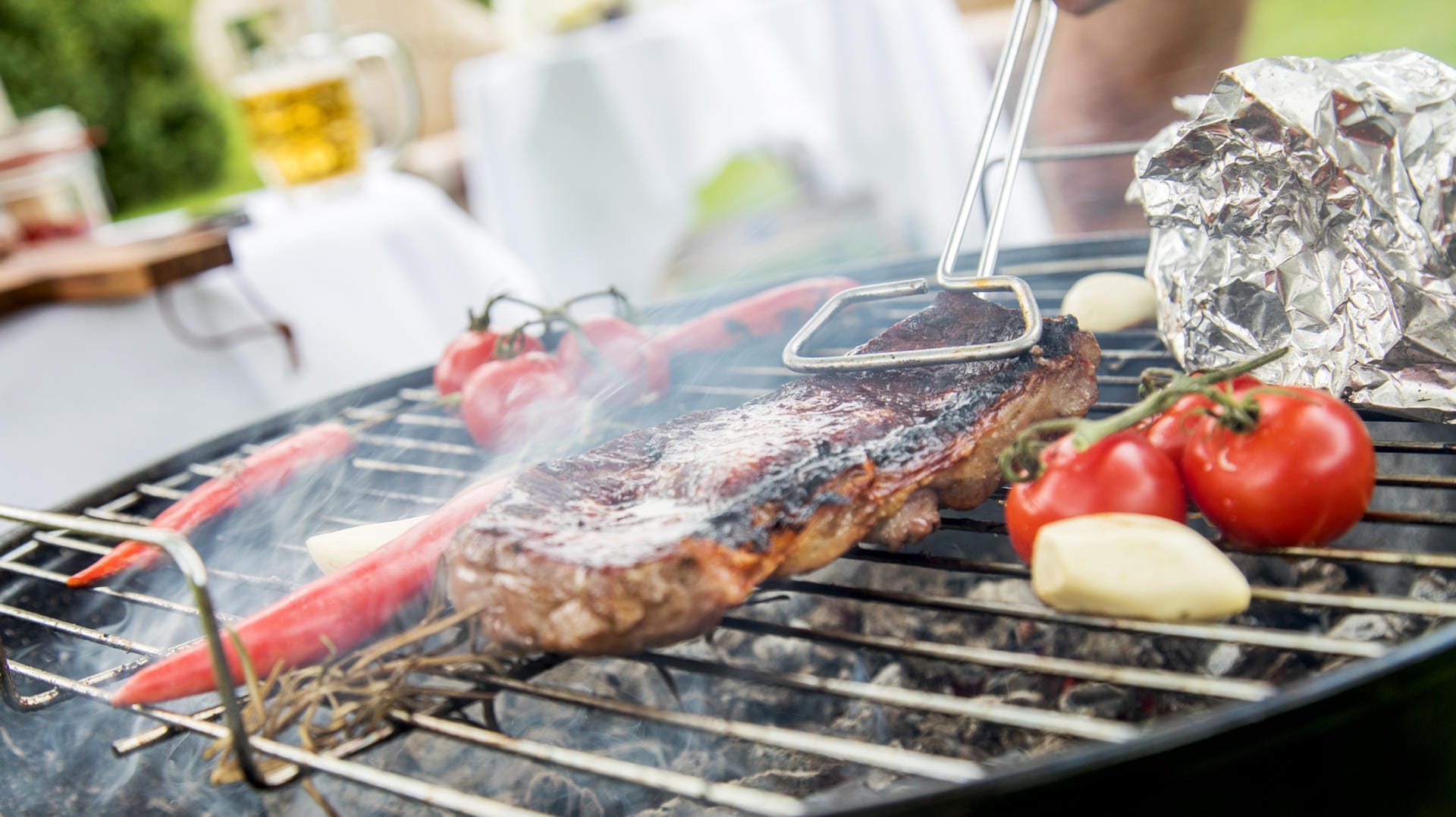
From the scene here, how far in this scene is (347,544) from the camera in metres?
1.85

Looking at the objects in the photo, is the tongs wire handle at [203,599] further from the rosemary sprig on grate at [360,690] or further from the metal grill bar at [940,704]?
the metal grill bar at [940,704]

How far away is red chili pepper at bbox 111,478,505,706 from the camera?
5.05 feet

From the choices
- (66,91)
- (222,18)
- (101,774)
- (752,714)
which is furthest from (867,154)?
(66,91)

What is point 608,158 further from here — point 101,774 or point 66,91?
point 66,91

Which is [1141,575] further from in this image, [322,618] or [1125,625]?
[322,618]

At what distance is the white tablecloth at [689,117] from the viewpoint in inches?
220

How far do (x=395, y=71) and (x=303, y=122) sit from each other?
2.04 feet

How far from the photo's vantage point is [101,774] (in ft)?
6.02

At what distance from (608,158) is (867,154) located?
1.58 meters

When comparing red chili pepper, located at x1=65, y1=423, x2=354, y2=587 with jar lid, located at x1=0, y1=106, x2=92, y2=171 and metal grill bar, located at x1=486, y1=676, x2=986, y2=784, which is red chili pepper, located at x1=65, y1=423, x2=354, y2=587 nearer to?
metal grill bar, located at x1=486, y1=676, x2=986, y2=784

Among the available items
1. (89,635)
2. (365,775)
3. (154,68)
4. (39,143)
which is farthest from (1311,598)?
(154,68)

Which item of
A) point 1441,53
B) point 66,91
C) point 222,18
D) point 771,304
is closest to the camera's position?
point 771,304

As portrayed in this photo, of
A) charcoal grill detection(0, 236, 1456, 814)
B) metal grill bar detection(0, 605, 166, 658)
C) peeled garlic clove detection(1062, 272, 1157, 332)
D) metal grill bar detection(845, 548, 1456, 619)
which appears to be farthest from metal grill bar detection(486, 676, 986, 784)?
peeled garlic clove detection(1062, 272, 1157, 332)

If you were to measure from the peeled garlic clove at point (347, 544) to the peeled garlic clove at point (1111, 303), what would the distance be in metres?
1.65
